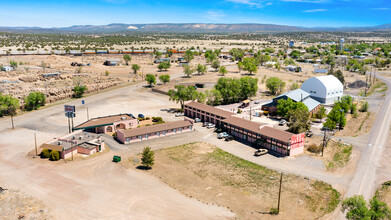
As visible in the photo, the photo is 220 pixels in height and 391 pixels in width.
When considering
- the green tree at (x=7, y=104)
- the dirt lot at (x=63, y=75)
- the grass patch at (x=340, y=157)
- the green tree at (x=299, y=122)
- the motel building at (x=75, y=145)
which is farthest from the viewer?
the dirt lot at (x=63, y=75)

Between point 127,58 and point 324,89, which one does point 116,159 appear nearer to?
point 324,89

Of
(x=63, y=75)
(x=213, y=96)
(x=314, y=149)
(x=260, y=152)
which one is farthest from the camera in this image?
(x=63, y=75)

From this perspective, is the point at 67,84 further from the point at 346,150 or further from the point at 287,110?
the point at 346,150

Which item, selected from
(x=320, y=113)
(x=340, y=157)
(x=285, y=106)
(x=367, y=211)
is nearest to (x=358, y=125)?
(x=320, y=113)

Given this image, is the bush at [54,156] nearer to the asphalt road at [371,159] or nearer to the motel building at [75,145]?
the motel building at [75,145]

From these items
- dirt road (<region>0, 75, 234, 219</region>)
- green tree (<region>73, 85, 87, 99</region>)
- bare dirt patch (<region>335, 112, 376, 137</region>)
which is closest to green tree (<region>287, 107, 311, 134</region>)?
bare dirt patch (<region>335, 112, 376, 137</region>)

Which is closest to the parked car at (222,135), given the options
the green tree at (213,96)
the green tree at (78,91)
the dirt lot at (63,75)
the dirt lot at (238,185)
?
the dirt lot at (238,185)
